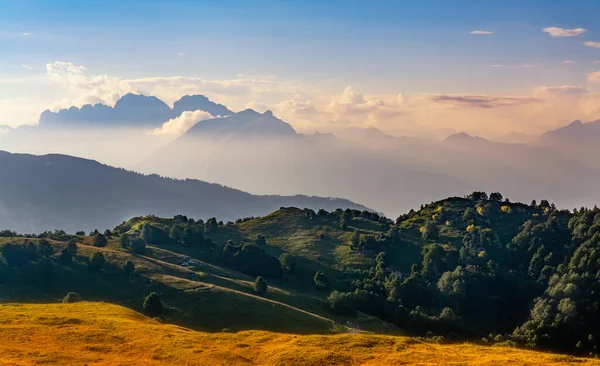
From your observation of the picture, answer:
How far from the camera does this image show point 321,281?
603 feet

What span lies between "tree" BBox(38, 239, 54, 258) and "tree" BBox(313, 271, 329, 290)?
88286 millimetres

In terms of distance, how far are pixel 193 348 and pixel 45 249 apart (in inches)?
3948

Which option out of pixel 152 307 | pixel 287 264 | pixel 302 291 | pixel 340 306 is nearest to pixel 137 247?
pixel 287 264

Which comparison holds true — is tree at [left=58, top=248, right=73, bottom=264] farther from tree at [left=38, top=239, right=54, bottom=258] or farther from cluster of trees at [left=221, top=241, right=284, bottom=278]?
cluster of trees at [left=221, top=241, right=284, bottom=278]

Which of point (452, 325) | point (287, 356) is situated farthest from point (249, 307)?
point (452, 325)

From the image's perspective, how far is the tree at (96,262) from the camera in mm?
141375

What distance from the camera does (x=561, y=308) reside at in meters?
154

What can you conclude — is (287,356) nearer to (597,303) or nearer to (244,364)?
(244,364)

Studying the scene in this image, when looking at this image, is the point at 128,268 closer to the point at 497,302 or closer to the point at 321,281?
the point at 321,281

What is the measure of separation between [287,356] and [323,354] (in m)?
4.66

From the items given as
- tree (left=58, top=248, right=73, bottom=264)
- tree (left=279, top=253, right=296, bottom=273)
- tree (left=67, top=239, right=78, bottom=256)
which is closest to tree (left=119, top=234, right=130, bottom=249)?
tree (left=67, top=239, right=78, bottom=256)

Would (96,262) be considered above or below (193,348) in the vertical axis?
below

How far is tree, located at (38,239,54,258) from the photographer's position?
477ft

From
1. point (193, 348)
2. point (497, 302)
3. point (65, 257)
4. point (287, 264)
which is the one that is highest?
point (193, 348)
